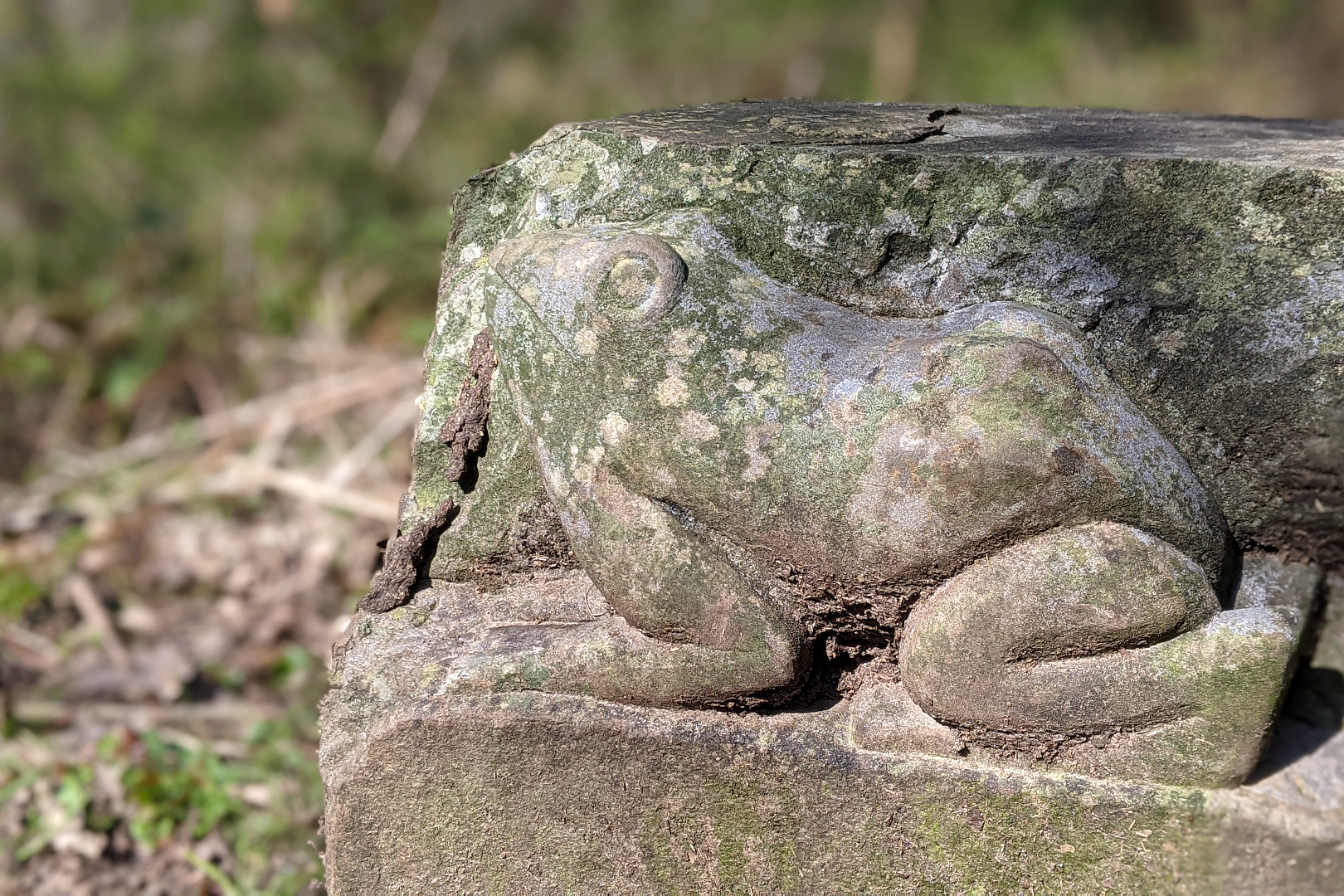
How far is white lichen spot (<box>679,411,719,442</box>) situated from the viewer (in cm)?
148

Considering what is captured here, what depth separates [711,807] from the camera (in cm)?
155

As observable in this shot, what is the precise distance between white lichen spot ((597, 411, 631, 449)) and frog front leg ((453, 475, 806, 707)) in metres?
0.05

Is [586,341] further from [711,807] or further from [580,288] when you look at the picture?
[711,807]

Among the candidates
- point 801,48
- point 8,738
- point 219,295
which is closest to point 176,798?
point 8,738

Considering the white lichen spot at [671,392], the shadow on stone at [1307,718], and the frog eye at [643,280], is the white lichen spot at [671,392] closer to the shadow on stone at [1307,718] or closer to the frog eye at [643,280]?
the frog eye at [643,280]

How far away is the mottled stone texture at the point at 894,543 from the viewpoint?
1.42m

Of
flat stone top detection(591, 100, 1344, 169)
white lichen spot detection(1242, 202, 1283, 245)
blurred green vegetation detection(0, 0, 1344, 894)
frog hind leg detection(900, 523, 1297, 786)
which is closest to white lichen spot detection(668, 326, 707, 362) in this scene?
flat stone top detection(591, 100, 1344, 169)

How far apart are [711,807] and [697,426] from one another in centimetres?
54

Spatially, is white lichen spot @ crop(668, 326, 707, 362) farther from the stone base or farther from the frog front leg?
the stone base

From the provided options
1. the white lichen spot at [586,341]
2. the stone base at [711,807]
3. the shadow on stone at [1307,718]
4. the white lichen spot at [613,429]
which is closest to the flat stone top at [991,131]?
the white lichen spot at [586,341]

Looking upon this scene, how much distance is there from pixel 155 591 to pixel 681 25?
4325 millimetres

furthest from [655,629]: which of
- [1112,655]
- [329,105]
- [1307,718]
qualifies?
[329,105]

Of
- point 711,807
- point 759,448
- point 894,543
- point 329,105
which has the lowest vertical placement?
point 711,807

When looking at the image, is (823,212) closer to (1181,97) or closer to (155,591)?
(155,591)
